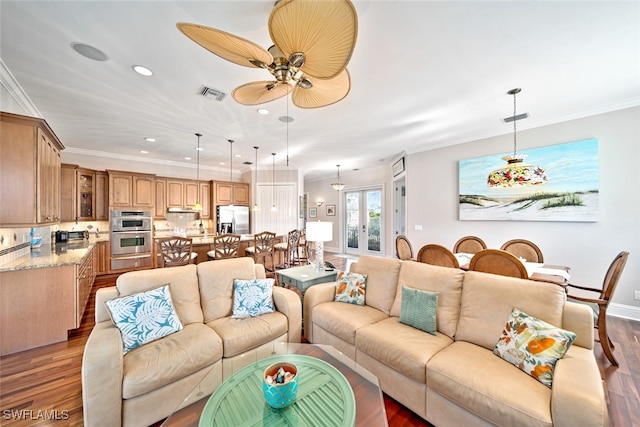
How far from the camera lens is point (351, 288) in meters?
2.61

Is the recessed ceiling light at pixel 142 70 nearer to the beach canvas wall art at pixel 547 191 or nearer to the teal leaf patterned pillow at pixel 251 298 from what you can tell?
the teal leaf patterned pillow at pixel 251 298

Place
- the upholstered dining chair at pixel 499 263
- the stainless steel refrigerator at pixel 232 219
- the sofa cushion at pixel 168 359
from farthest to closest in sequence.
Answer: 1. the stainless steel refrigerator at pixel 232 219
2. the upholstered dining chair at pixel 499 263
3. the sofa cushion at pixel 168 359

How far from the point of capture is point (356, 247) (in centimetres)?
827

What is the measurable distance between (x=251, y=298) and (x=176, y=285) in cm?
69

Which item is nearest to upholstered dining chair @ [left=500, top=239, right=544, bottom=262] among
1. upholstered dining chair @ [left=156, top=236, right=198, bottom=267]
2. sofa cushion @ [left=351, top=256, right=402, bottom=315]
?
sofa cushion @ [left=351, top=256, right=402, bottom=315]

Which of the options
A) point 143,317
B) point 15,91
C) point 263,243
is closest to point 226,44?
point 143,317

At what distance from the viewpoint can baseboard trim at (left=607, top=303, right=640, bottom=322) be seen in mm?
3128

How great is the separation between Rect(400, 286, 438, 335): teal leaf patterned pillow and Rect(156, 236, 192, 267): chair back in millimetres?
3254

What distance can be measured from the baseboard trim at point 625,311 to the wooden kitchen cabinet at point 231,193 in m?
7.53

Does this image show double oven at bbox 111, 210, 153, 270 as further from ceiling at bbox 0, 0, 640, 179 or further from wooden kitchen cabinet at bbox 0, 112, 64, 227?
wooden kitchen cabinet at bbox 0, 112, 64, 227

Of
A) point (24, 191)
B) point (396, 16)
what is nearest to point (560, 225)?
point (396, 16)

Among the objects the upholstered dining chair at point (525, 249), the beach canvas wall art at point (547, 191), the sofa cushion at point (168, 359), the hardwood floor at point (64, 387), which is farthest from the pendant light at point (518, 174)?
the sofa cushion at point (168, 359)

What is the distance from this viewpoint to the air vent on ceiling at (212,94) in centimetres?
274

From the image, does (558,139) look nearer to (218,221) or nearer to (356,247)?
(356,247)
